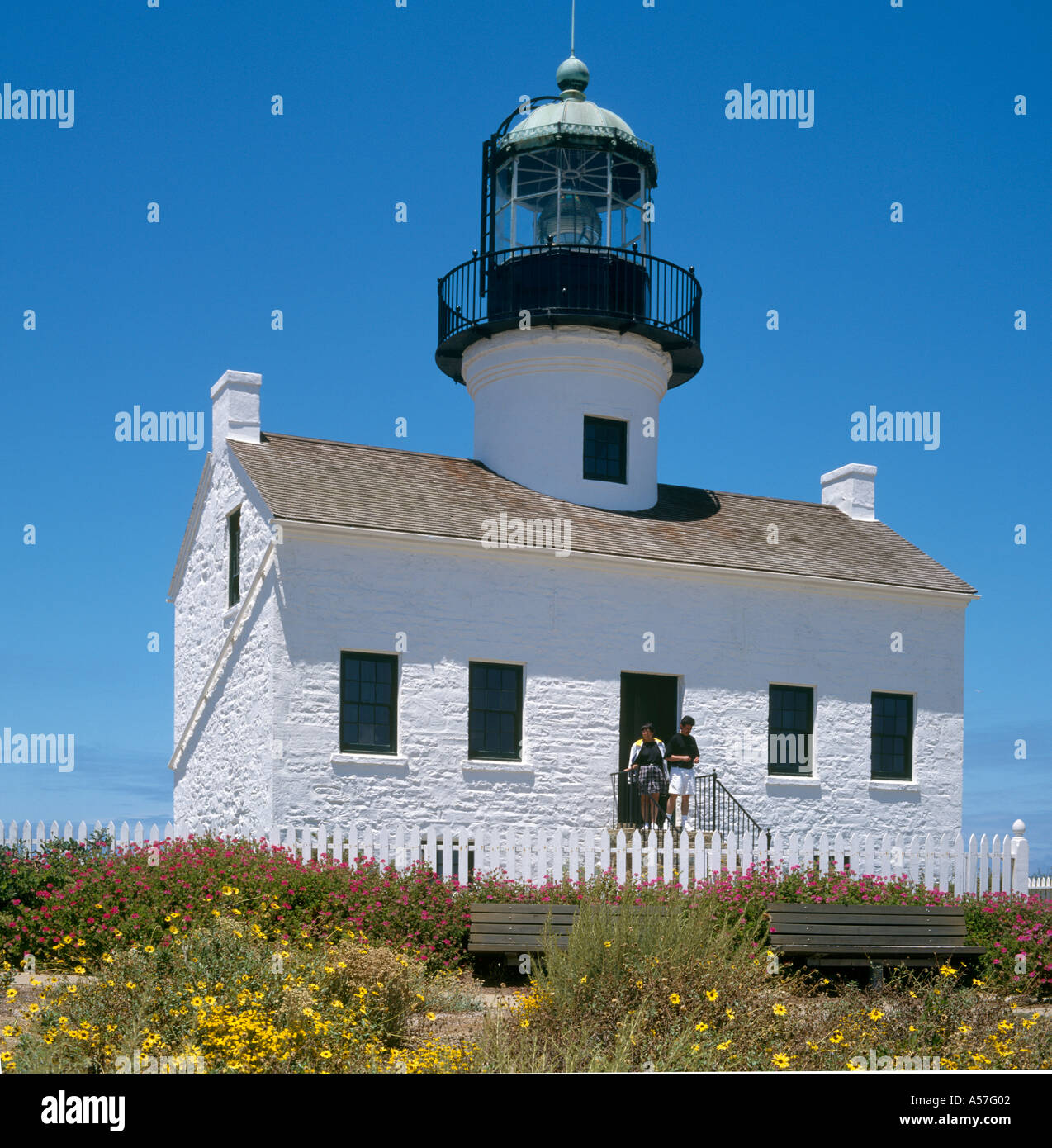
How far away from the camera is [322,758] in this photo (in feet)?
59.1

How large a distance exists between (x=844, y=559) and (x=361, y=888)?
1170 centimetres

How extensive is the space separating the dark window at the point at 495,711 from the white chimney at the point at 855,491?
29.8 feet

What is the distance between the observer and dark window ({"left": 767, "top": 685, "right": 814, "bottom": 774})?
21.0 metres

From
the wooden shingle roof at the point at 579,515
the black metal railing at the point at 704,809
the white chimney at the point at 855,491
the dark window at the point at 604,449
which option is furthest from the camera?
the white chimney at the point at 855,491

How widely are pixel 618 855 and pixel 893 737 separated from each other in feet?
27.5

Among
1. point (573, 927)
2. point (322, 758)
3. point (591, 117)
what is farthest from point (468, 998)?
point (591, 117)

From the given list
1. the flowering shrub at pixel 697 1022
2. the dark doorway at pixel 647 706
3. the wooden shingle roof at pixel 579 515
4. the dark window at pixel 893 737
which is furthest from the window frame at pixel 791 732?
the flowering shrub at pixel 697 1022

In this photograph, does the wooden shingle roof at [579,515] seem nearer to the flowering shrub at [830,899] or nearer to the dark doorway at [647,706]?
the dark doorway at [647,706]

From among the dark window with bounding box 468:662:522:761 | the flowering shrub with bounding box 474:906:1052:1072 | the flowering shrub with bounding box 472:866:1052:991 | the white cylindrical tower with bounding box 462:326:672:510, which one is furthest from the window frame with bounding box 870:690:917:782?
the flowering shrub with bounding box 474:906:1052:1072

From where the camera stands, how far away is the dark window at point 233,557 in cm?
2020

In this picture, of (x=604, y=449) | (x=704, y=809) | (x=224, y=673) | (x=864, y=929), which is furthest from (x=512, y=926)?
(x=604, y=449)

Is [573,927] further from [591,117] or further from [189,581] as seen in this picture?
[591,117]

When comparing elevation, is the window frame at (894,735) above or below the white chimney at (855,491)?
below

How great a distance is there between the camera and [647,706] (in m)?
20.3
